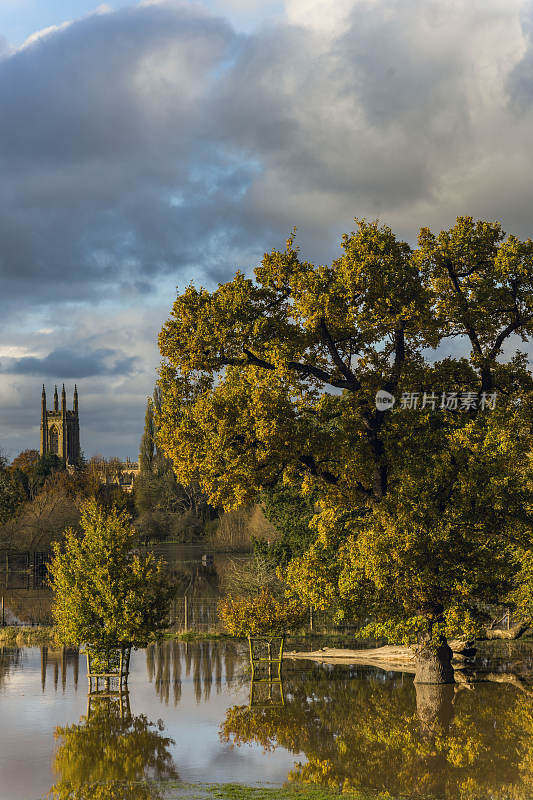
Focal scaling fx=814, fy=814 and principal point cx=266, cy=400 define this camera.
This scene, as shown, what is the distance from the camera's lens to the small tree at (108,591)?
21.0 m

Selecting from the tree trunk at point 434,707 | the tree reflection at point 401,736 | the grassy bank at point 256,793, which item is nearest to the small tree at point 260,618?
the tree reflection at point 401,736

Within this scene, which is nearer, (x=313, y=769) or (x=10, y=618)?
(x=313, y=769)

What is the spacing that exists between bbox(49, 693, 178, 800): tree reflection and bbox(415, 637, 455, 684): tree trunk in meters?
8.30

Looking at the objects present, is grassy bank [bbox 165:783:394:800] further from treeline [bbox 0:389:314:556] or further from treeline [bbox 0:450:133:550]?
treeline [bbox 0:450:133:550]

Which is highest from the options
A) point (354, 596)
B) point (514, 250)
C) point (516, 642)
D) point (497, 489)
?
point (514, 250)

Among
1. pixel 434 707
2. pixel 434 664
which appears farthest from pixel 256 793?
pixel 434 664

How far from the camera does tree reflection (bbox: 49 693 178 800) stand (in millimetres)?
13000

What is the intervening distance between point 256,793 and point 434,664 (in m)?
10.9

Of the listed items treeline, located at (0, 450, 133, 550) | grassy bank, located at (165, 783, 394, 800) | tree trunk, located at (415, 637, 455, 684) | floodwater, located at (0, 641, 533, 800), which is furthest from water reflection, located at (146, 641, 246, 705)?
treeline, located at (0, 450, 133, 550)

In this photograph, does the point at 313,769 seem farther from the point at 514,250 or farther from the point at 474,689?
the point at 514,250

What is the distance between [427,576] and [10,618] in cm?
2443

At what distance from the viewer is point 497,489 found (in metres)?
20.5

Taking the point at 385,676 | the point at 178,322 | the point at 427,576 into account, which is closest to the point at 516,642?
the point at 385,676

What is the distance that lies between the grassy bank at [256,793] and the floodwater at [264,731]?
1.09 ft
